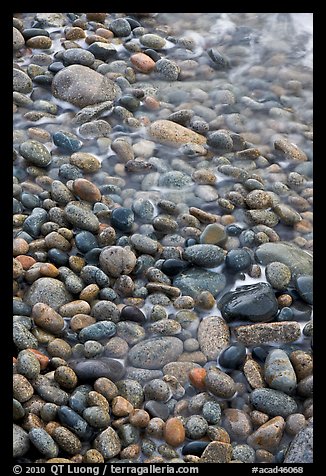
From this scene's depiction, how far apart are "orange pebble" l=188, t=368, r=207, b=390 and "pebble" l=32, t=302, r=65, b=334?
0.44 metres

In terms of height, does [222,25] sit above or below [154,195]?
above

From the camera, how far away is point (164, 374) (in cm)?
203

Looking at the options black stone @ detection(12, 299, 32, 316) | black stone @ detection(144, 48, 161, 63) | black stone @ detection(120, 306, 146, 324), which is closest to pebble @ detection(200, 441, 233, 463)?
black stone @ detection(120, 306, 146, 324)

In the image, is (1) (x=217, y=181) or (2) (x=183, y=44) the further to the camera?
(2) (x=183, y=44)

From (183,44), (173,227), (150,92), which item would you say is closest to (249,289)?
(173,227)

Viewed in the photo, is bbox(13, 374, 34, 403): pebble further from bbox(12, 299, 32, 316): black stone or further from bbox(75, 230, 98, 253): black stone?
bbox(75, 230, 98, 253): black stone

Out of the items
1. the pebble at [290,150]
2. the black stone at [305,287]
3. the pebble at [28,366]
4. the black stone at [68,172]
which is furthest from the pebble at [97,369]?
the pebble at [290,150]

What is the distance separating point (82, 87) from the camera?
2943mm

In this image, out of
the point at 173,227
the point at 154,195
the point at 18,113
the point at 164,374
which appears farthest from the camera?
the point at 18,113

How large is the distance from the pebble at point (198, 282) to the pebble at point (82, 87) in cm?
103

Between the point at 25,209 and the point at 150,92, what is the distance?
2.96 feet

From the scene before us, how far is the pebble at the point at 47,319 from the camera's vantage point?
2098 millimetres

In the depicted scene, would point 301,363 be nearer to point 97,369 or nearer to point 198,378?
point 198,378
